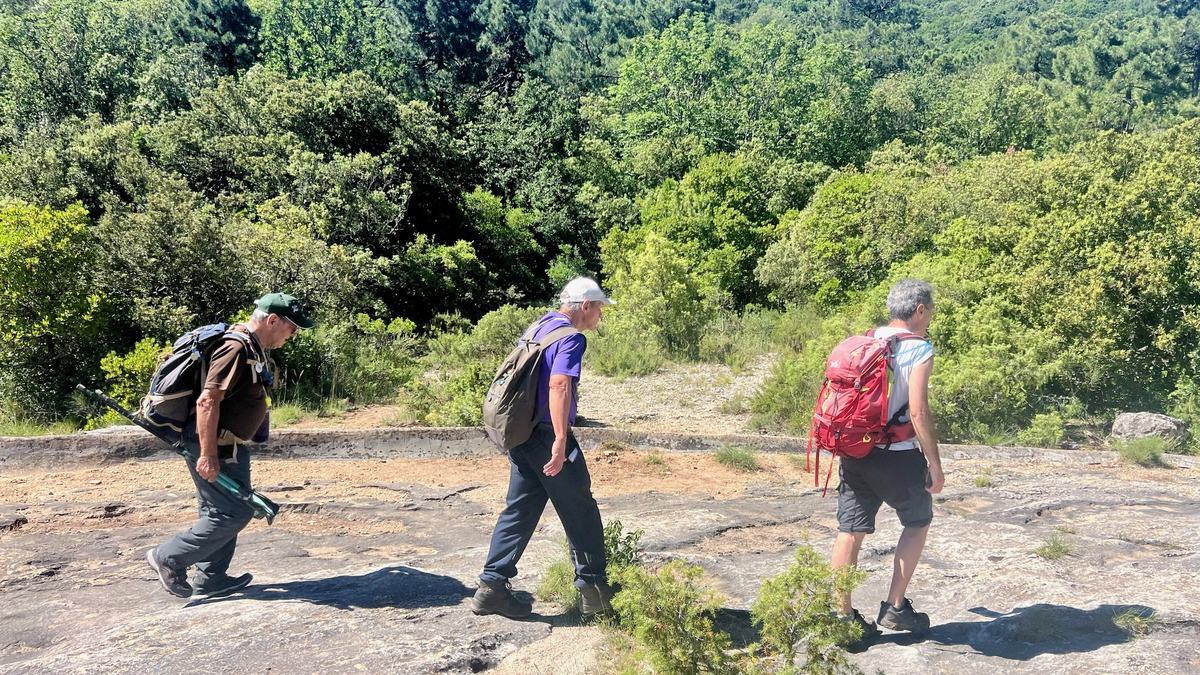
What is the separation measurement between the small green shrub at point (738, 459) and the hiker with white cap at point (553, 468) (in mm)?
4010

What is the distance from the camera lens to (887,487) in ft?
12.6

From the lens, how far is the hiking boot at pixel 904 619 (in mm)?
3916

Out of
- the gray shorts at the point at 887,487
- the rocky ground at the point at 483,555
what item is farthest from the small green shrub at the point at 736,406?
the gray shorts at the point at 887,487

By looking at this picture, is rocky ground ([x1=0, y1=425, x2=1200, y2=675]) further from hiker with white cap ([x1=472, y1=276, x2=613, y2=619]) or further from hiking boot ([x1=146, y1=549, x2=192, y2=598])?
hiker with white cap ([x1=472, y1=276, x2=613, y2=619])

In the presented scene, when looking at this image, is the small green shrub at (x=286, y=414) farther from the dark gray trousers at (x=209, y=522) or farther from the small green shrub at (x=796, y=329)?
the small green shrub at (x=796, y=329)

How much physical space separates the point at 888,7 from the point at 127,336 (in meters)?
89.1

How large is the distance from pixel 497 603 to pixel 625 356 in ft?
30.8

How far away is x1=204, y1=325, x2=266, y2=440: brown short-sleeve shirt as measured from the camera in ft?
13.3

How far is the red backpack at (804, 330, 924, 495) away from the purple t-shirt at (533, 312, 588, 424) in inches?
41.4

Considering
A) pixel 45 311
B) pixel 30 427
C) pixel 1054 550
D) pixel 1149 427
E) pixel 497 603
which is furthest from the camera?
pixel 45 311

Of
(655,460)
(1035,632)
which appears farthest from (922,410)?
(655,460)

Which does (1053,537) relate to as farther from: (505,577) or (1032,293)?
(1032,293)

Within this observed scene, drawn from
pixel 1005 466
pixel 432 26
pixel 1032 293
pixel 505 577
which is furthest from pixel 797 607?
pixel 432 26

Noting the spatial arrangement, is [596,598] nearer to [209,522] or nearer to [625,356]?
[209,522]
